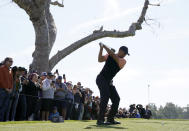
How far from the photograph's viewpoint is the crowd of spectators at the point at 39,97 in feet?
37.3

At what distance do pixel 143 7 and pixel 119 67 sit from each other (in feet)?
63.2

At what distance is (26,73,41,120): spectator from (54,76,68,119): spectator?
1621 millimetres

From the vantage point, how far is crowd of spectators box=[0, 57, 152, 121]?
1137cm

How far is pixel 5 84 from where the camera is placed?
11.2 meters

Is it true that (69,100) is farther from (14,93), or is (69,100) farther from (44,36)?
(44,36)

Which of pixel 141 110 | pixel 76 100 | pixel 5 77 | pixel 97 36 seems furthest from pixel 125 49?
pixel 141 110

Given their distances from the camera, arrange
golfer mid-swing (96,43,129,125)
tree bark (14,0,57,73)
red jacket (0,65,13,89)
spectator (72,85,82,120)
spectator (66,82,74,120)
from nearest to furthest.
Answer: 1. golfer mid-swing (96,43,129,125)
2. red jacket (0,65,13,89)
3. spectator (66,82,74,120)
4. spectator (72,85,82,120)
5. tree bark (14,0,57,73)

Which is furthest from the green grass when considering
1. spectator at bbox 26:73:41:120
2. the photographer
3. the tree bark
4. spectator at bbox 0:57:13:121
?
the tree bark

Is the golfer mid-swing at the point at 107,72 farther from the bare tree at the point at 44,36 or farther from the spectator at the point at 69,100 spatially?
the bare tree at the point at 44,36

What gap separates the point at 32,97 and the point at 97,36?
12.9 m

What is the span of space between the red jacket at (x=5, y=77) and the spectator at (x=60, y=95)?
4355 millimetres

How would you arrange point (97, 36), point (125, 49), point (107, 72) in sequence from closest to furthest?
1. point (107, 72)
2. point (125, 49)
3. point (97, 36)

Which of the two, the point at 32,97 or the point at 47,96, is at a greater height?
the point at 47,96

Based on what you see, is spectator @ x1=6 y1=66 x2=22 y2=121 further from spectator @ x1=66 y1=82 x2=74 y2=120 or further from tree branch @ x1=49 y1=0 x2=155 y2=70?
tree branch @ x1=49 y1=0 x2=155 y2=70
